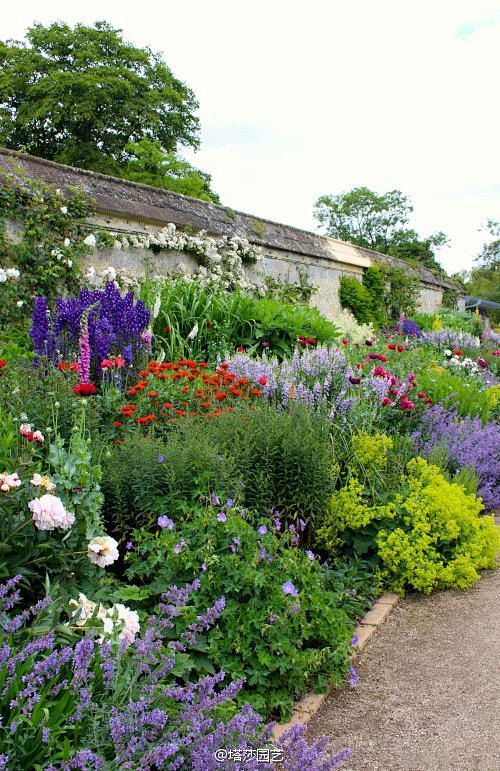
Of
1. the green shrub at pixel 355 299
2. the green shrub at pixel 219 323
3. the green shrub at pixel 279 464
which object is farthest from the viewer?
the green shrub at pixel 355 299

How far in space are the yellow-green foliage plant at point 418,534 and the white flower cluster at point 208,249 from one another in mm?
4547

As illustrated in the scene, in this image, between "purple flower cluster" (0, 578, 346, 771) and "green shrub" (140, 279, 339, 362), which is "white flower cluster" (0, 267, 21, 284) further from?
"purple flower cluster" (0, 578, 346, 771)

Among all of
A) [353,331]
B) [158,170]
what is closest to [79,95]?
[158,170]

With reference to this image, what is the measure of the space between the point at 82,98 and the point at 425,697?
2473cm

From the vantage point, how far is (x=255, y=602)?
2639 millimetres

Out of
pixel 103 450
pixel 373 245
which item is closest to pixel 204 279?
pixel 103 450

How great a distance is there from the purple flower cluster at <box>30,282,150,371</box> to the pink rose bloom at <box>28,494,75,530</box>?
196 cm

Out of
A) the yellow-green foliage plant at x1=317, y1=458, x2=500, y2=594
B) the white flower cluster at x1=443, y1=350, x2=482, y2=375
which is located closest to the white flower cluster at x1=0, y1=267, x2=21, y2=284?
the yellow-green foliage plant at x1=317, y1=458, x2=500, y2=594

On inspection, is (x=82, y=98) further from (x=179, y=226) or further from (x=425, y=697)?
(x=425, y=697)

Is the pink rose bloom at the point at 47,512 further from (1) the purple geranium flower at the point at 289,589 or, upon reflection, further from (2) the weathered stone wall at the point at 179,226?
(2) the weathered stone wall at the point at 179,226

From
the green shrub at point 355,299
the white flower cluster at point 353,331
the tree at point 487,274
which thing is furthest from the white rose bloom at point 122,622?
the tree at point 487,274

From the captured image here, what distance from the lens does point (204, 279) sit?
8.54 metres

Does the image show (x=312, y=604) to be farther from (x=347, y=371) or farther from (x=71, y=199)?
(x=71, y=199)

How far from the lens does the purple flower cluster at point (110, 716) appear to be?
157 centimetres
